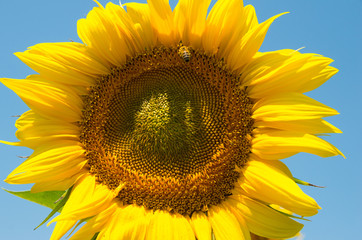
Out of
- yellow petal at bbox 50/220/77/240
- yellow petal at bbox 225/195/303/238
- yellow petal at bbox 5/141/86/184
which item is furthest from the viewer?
yellow petal at bbox 5/141/86/184

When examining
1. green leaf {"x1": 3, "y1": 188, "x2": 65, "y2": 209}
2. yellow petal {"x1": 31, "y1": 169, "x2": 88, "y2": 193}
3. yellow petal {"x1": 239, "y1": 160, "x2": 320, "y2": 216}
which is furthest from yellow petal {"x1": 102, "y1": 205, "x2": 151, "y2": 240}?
yellow petal {"x1": 239, "y1": 160, "x2": 320, "y2": 216}

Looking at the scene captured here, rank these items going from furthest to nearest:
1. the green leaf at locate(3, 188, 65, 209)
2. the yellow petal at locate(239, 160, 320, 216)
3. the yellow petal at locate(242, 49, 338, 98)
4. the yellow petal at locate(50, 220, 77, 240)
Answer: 1. the green leaf at locate(3, 188, 65, 209)
2. the yellow petal at locate(50, 220, 77, 240)
3. the yellow petal at locate(242, 49, 338, 98)
4. the yellow petal at locate(239, 160, 320, 216)

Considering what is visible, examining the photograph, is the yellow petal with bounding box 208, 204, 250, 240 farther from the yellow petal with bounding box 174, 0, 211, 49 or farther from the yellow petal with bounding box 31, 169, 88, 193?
the yellow petal with bounding box 174, 0, 211, 49

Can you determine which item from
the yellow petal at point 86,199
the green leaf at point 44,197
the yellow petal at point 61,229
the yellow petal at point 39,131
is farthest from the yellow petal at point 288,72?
the green leaf at point 44,197

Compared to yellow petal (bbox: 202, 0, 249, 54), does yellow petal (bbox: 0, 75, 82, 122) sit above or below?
below

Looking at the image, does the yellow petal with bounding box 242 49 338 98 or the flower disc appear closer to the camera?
the yellow petal with bounding box 242 49 338 98

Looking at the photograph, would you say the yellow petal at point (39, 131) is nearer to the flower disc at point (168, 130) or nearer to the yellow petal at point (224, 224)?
the flower disc at point (168, 130)
